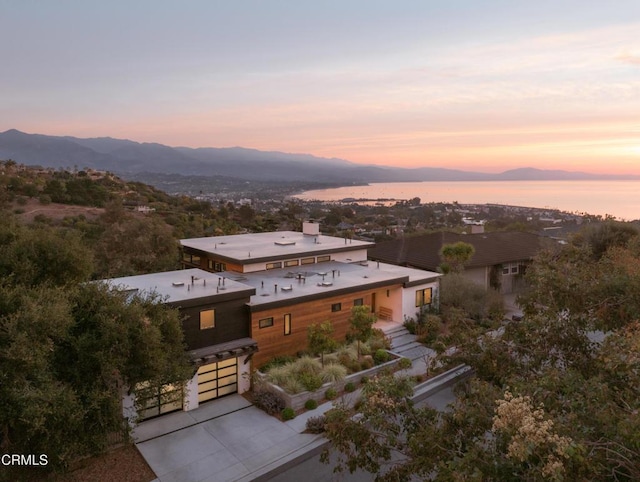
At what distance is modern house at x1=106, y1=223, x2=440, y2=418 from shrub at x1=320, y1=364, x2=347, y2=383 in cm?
233

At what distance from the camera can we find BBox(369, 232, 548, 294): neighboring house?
29.0 meters

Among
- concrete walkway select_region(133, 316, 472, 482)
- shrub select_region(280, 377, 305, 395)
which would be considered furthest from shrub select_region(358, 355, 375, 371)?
shrub select_region(280, 377, 305, 395)

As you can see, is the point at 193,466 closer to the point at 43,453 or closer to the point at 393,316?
the point at 43,453

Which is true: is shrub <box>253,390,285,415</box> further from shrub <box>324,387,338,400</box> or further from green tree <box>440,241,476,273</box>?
green tree <box>440,241,476,273</box>

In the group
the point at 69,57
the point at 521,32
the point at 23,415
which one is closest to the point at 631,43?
the point at 521,32

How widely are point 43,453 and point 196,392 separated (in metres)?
5.84

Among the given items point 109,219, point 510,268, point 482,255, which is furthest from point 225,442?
point 109,219

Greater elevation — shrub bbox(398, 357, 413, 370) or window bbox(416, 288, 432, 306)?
window bbox(416, 288, 432, 306)

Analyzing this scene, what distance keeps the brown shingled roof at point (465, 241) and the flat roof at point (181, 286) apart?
1636 centimetres

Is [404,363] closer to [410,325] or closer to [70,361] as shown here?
[410,325]

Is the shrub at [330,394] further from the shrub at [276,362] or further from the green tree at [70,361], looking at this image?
the green tree at [70,361]

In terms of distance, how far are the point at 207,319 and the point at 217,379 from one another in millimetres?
2206

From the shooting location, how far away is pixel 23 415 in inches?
307

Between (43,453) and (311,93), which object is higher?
(311,93)
